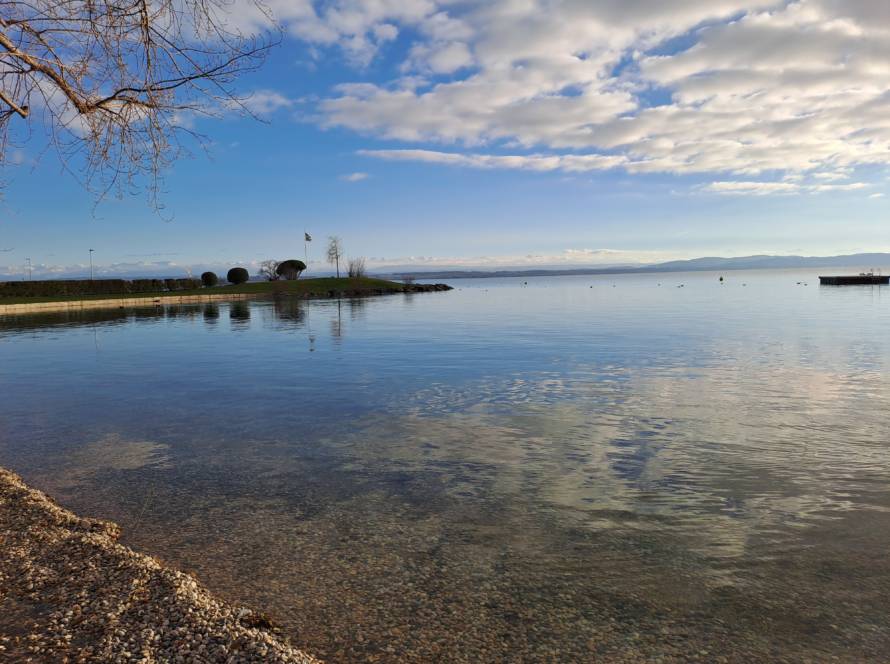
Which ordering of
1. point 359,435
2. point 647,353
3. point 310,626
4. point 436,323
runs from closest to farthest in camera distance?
point 310,626, point 359,435, point 647,353, point 436,323

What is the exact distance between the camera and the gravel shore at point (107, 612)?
4789 mm

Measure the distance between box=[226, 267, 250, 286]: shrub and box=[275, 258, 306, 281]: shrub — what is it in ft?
23.2

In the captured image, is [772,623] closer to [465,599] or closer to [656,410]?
[465,599]

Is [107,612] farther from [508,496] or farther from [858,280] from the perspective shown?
[858,280]

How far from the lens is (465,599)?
21.1ft

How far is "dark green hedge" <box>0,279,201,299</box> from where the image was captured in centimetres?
8700

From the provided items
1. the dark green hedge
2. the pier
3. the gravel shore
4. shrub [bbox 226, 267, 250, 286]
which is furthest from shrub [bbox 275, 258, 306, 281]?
the gravel shore

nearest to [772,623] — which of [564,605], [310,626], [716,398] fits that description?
[564,605]

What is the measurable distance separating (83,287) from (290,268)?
137 ft

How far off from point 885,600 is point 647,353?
20.1 metres

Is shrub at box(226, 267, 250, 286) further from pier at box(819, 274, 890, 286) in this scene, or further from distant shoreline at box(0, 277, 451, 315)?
pier at box(819, 274, 890, 286)

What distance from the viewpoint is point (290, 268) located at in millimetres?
127688

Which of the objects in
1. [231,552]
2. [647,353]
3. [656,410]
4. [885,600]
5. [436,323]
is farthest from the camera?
[436,323]

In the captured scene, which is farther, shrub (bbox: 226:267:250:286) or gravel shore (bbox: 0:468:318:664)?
shrub (bbox: 226:267:250:286)
